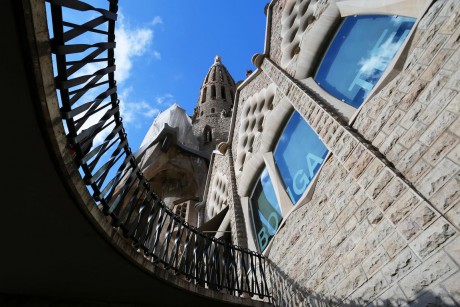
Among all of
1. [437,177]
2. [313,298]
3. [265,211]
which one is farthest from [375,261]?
[265,211]

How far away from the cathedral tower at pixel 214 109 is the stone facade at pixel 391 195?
1867 cm

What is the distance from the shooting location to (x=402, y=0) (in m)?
3.69

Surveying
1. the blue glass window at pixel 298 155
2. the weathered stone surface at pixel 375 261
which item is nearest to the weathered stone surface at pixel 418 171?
the weathered stone surface at pixel 375 261

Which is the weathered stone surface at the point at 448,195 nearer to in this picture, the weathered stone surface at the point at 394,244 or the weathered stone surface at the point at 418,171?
the weathered stone surface at the point at 418,171

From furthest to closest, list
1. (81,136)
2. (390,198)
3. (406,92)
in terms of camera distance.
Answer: (406,92)
(390,198)
(81,136)

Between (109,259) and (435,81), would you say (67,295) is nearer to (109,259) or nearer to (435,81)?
(109,259)

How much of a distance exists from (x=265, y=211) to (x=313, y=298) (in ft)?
8.57

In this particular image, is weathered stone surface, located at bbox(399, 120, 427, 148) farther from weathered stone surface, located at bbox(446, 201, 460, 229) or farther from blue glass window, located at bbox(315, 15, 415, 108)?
blue glass window, located at bbox(315, 15, 415, 108)

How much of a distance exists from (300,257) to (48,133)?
3.70 m

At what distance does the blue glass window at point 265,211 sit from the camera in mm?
5891

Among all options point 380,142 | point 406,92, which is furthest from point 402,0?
point 380,142

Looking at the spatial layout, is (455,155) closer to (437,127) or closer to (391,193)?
(437,127)

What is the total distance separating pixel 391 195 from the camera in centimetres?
304

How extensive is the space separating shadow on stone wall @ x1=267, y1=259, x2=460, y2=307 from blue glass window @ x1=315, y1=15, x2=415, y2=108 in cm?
255
